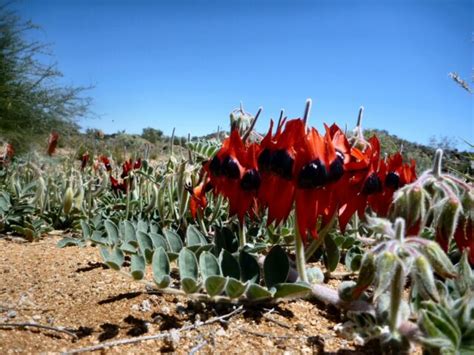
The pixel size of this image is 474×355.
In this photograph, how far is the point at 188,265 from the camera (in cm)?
119

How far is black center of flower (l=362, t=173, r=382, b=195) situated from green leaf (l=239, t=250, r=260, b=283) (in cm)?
34

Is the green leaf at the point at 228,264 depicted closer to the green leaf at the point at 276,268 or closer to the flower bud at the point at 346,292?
the green leaf at the point at 276,268

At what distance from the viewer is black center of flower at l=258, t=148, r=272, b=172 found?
Result: 1.13 metres

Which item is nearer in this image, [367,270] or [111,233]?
[367,270]

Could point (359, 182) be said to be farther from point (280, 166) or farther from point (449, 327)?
point (449, 327)

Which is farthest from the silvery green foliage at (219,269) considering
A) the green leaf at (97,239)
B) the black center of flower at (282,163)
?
the green leaf at (97,239)

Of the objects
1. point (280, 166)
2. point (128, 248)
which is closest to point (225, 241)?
point (128, 248)

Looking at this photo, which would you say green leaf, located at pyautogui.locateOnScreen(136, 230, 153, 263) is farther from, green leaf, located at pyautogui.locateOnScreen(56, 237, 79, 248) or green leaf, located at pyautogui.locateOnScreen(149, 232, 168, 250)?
green leaf, located at pyautogui.locateOnScreen(56, 237, 79, 248)

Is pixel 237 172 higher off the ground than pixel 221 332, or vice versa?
pixel 237 172

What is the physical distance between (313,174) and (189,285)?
1.25 ft

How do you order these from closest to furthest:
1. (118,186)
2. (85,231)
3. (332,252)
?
(332,252), (85,231), (118,186)

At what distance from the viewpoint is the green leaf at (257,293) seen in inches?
42.7

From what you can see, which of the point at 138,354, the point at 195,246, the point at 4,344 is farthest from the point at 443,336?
the point at 4,344

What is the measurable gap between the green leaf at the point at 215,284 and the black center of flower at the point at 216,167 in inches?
12.5
